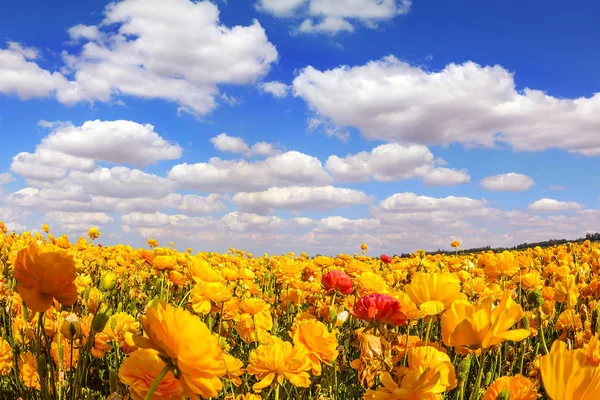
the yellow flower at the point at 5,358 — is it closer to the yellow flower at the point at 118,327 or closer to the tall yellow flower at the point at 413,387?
the yellow flower at the point at 118,327

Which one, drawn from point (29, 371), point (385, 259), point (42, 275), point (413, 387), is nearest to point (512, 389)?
point (413, 387)

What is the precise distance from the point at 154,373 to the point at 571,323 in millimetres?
3340

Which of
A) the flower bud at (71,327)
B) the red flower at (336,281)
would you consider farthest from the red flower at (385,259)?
the flower bud at (71,327)

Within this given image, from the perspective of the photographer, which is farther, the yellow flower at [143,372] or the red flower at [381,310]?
the red flower at [381,310]

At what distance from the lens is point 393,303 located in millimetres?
2219

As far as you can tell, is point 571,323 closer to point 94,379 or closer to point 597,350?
point 597,350

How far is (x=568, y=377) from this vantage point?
897 millimetres

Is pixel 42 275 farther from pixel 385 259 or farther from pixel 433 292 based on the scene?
pixel 385 259

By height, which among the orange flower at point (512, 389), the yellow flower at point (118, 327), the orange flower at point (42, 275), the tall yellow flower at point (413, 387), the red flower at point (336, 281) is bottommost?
the orange flower at point (512, 389)

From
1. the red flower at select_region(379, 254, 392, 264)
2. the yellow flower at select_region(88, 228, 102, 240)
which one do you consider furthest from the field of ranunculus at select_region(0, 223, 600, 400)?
the yellow flower at select_region(88, 228, 102, 240)

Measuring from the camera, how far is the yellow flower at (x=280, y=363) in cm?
179

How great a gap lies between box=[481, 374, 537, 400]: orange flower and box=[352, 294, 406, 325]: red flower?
0.65 m

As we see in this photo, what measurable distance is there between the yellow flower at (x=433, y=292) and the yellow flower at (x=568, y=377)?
97 cm

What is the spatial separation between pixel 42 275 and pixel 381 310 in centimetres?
144
